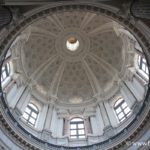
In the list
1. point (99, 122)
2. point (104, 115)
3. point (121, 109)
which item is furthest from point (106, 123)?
point (121, 109)

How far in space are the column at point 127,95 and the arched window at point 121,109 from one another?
0.61 m

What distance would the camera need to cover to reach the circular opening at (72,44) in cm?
4031

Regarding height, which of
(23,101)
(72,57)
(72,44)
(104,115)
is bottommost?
(104,115)

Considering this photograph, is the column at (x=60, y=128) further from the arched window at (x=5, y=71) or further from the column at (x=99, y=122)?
the arched window at (x=5, y=71)

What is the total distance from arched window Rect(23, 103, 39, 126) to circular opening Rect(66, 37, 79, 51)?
10189mm

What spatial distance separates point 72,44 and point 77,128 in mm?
12552

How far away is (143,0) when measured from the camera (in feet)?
59.4

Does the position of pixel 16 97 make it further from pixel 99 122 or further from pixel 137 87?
pixel 137 87

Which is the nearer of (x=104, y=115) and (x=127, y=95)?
(x=127, y=95)

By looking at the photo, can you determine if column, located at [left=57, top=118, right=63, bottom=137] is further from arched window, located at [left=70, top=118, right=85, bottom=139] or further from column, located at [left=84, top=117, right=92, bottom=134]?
column, located at [left=84, top=117, right=92, bottom=134]

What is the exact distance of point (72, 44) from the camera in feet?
135

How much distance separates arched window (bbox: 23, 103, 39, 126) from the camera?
101 feet

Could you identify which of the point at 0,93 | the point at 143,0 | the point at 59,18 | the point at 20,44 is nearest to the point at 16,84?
the point at 20,44

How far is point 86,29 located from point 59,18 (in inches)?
138
